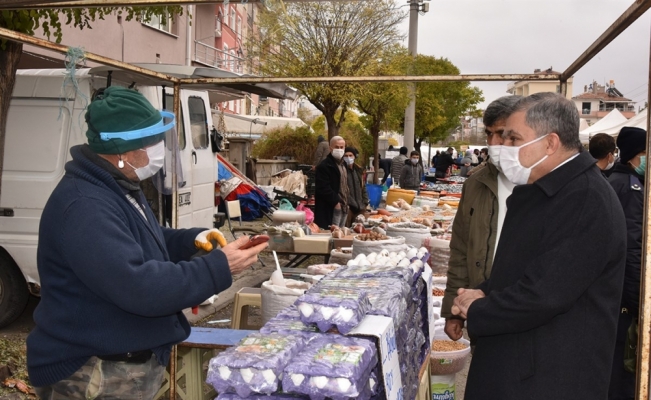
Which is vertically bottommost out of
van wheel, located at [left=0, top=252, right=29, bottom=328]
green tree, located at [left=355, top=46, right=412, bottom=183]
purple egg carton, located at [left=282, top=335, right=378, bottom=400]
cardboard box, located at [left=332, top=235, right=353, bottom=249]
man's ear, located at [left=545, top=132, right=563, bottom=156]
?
van wheel, located at [left=0, top=252, right=29, bottom=328]

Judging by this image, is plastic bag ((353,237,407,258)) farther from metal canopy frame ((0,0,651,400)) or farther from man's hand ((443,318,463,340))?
man's hand ((443,318,463,340))

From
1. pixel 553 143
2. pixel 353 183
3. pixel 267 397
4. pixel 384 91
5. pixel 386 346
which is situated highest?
pixel 384 91

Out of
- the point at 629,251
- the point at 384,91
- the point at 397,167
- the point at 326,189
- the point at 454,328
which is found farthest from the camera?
the point at 384,91

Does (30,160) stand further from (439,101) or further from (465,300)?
(439,101)

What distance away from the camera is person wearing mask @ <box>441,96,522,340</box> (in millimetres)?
3855

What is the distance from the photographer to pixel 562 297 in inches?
94.9

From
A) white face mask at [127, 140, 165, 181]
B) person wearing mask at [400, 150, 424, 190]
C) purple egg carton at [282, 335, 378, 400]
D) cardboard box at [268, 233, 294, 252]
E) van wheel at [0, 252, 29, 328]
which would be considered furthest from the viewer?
person wearing mask at [400, 150, 424, 190]

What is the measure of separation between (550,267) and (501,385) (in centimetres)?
50

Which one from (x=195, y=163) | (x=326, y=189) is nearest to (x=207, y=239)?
(x=195, y=163)

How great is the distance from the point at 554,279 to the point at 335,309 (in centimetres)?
81

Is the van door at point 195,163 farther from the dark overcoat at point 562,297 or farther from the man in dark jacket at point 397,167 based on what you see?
the man in dark jacket at point 397,167

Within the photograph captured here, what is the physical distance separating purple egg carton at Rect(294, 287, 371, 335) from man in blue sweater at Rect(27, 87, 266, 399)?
12.4 inches

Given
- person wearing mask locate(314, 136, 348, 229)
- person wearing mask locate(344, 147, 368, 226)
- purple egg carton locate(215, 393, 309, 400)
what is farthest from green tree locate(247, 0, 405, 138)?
purple egg carton locate(215, 393, 309, 400)

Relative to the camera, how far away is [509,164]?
9.01ft
